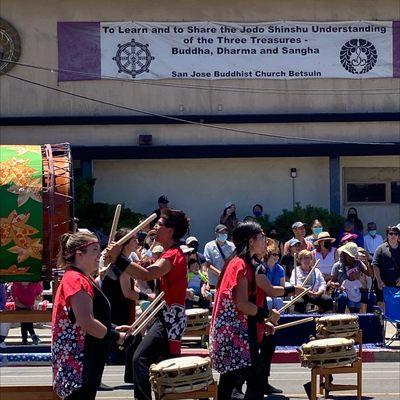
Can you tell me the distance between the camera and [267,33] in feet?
89.8

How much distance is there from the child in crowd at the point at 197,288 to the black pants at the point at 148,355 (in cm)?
780

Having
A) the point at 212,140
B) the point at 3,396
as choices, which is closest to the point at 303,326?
the point at 3,396

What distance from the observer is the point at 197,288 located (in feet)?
62.0

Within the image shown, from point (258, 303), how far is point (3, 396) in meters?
2.25

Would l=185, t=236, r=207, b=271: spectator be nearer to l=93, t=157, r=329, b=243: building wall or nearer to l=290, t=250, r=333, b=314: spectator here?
l=290, t=250, r=333, b=314: spectator

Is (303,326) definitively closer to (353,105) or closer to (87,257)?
(87,257)

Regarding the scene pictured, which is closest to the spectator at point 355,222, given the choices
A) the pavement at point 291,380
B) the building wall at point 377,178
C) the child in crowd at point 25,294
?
the building wall at point 377,178

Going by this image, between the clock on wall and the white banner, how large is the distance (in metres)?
1.91

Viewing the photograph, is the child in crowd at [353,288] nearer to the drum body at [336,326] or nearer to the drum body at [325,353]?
the drum body at [336,326]

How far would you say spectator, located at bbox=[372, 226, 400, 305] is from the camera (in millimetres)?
18031

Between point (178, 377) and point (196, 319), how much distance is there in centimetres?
554

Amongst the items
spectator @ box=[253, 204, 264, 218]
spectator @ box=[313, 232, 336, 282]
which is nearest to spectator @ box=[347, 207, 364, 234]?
spectator @ box=[253, 204, 264, 218]

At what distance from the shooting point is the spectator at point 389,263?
59.2ft

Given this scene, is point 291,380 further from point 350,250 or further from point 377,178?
point 377,178
